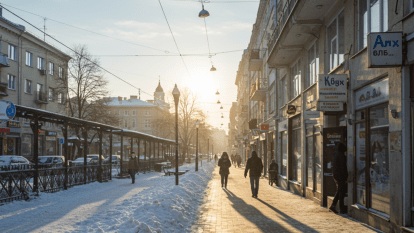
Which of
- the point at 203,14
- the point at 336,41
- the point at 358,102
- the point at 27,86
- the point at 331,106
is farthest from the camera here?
the point at 27,86

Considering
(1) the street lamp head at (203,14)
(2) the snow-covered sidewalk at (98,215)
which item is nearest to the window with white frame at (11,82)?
(1) the street lamp head at (203,14)

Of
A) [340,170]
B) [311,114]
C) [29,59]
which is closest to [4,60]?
[29,59]

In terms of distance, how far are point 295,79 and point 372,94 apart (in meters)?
9.20

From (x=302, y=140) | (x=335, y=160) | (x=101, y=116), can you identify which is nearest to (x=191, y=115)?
(x=101, y=116)

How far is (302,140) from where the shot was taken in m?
16.1

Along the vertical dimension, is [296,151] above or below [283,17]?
below

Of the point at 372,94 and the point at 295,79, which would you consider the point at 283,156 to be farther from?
the point at 372,94

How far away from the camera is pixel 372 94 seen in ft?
30.5

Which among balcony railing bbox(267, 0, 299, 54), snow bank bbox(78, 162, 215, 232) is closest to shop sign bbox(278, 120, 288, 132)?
balcony railing bbox(267, 0, 299, 54)

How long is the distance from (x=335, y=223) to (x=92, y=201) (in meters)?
8.48

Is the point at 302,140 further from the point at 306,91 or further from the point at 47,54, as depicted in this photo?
the point at 47,54

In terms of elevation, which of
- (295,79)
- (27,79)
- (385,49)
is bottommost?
(385,49)

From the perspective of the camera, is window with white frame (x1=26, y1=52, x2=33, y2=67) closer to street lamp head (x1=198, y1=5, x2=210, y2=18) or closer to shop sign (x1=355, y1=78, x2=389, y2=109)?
street lamp head (x1=198, y1=5, x2=210, y2=18)

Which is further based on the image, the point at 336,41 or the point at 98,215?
the point at 336,41
